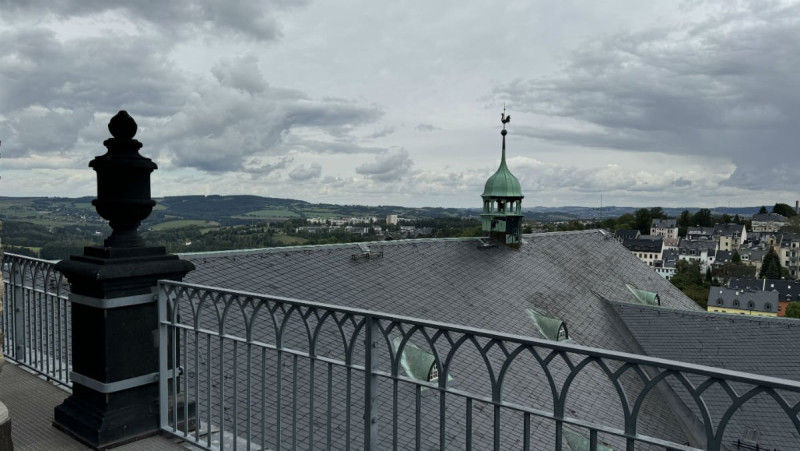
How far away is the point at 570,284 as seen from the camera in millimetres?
21062

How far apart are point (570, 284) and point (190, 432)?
60.8ft

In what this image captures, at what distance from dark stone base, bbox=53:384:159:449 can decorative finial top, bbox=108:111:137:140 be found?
189cm

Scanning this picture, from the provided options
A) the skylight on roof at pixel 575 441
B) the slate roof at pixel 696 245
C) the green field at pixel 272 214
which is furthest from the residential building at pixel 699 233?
the skylight on roof at pixel 575 441

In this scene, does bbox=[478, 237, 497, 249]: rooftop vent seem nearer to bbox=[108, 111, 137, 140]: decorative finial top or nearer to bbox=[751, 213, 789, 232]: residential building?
bbox=[108, 111, 137, 140]: decorative finial top

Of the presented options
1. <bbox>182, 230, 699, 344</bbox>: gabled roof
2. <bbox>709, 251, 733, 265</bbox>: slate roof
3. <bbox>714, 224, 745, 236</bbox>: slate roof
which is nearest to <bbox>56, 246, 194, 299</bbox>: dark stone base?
<bbox>182, 230, 699, 344</bbox>: gabled roof

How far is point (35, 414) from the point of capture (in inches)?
181

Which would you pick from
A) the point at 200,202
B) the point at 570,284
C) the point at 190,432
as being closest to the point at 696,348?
the point at 570,284

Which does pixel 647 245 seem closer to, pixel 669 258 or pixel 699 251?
pixel 669 258

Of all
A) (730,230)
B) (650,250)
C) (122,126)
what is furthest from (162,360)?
(730,230)

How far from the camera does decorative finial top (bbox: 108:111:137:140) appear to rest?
4312mm

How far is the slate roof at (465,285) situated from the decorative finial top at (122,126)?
22.9 feet

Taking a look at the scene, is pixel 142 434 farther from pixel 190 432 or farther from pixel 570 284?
pixel 570 284

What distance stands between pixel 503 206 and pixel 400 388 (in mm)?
14588

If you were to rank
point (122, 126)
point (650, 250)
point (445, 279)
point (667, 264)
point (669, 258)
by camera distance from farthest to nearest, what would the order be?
1. point (650, 250)
2. point (669, 258)
3. point (667, 264)
4. point (445, 279)
5. point (122, 126)
